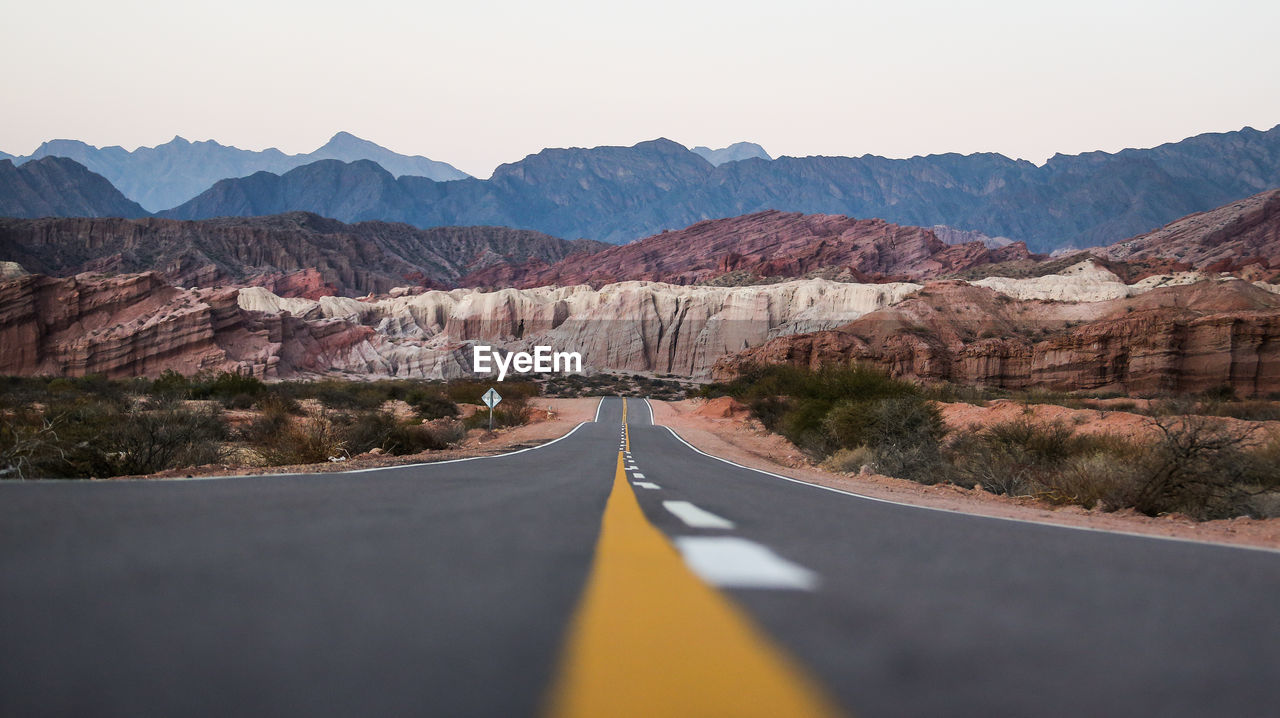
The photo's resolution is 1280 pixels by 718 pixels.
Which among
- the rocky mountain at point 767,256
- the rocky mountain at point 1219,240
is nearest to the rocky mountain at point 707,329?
the rocky mountain at point 767,256

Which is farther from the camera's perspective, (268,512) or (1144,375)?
(1144,375)

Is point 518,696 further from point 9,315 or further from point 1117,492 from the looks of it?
point 9,315

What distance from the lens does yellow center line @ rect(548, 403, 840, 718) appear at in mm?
1923

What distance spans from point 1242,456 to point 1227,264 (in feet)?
361

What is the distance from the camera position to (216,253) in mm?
143250

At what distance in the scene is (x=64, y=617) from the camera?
7.77 feet

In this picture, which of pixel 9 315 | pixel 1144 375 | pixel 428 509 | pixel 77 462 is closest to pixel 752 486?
pixel 428 509

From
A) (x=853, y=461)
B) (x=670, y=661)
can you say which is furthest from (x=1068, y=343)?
(x=670, y=661)

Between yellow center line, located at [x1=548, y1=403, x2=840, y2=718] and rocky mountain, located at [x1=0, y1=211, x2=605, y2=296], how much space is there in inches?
5277

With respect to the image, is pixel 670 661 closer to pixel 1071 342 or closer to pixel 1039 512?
pixel 1039 512

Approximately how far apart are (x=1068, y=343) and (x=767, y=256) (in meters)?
111

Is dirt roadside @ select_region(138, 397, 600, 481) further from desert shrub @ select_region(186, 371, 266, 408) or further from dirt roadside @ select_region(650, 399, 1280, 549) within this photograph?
desert shrub @ select_region(186, 371, 266, 408)

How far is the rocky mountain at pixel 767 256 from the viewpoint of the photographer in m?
136

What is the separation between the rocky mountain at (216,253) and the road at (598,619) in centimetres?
13249
